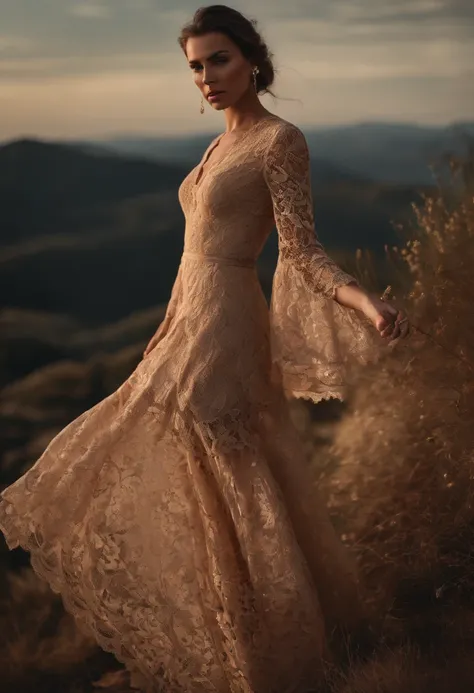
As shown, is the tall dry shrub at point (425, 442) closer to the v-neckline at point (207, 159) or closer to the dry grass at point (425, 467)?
the dry grass at point (425, 467)

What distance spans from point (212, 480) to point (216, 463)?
0.21ft

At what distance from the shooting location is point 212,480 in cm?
217

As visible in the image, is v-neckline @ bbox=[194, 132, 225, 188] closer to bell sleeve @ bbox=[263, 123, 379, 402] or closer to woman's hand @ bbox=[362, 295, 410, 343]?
bell sleeve @ bbox=[263, 123, 379, 402]

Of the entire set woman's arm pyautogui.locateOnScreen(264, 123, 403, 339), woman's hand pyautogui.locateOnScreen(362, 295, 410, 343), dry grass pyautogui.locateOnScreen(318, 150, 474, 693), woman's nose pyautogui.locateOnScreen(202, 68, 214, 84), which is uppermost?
woman's nose pyautogui.locateOnScreen(202, 68, 214, 84)

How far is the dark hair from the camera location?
204 cm

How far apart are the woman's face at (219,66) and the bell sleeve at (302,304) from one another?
16 centimetres

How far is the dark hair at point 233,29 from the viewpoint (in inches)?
80.3

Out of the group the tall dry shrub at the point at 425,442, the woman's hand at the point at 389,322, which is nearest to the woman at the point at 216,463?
the woman's hand at the point at 389,322

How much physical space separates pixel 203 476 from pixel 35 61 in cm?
234

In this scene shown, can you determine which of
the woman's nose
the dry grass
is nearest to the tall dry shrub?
the dry grass

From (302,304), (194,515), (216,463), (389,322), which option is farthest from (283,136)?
(194,515)

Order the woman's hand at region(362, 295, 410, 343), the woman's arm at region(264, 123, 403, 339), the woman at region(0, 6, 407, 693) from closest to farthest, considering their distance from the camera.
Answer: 1. the woman's hand at region(362, 295, 410, 343)
2. the woman's arm at region(264, 123, 403, 339)
3. the woman at region(0, 6, 407, 693)

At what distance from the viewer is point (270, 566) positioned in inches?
83.0

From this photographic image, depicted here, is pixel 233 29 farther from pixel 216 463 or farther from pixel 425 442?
pixel 425 442
